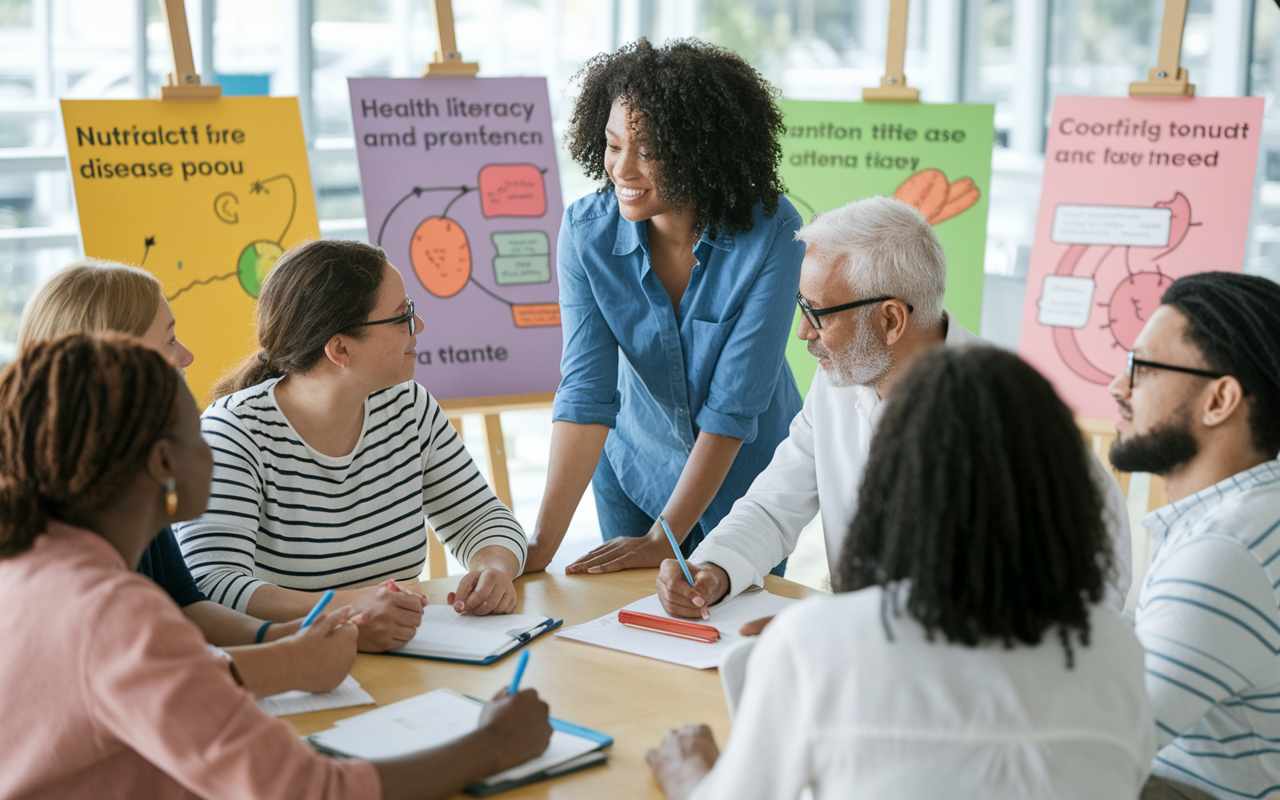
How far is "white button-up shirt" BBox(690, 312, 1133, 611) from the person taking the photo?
6.80ft

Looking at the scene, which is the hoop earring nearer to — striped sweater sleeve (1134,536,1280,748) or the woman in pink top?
the woman in pink top

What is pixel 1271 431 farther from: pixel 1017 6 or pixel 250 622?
pixel 1017 6

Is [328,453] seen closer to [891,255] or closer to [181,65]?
[891,255]

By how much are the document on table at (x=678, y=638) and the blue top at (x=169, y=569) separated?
1.85 feet

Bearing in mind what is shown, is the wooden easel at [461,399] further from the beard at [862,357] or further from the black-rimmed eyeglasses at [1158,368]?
Result: the black-rimmed eyeglasses at [1158,368]

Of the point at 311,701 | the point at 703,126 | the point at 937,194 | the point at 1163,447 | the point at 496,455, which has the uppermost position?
the point at 703,126

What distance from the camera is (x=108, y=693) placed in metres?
1.04

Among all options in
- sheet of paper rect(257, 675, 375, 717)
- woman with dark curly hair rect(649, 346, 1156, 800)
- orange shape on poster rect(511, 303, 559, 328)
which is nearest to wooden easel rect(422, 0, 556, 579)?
orange shape on poster rect(511, 303, 559, 328)

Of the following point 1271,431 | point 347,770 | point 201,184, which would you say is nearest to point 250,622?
point 347,770

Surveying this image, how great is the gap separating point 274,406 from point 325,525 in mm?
228

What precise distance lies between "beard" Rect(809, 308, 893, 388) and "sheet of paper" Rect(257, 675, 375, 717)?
1.02m

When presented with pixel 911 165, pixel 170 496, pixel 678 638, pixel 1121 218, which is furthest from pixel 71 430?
pixel 1121 218

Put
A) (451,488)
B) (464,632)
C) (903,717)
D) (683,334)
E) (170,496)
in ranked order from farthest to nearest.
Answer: (683,334) < (451,488) < (464,632) < (170,496) < (903,717)

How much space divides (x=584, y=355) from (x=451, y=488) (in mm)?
451
